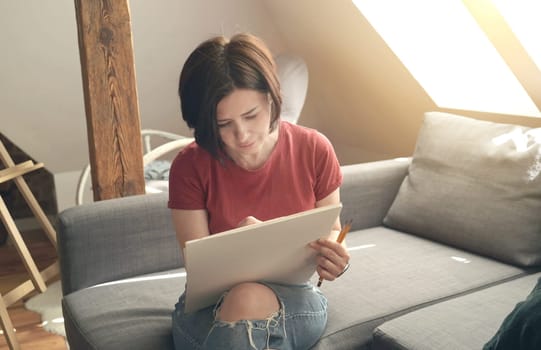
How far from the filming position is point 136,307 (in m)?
1.67

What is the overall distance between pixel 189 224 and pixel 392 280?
0.68 m

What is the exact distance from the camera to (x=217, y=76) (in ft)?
4.38

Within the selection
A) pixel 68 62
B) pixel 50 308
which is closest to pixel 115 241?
pixel 50 308

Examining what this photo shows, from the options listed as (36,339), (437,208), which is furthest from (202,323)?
(36,339)

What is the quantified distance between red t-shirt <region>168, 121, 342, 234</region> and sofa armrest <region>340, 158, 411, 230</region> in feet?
2.45

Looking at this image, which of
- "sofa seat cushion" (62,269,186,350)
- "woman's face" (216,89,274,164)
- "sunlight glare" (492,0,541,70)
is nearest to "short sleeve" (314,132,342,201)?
"woman's face" (216,89,274,164)

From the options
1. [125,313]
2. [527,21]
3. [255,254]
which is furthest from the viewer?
[527,21]

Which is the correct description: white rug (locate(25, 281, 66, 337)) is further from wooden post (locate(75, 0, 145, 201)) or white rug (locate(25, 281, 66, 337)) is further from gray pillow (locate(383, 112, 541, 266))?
gray pillow (locate(383, 112, 541, 266))

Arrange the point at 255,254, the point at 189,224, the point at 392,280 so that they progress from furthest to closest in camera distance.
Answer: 1. the point at 392,280
2. the point at 189,224
3. the point at 255,254

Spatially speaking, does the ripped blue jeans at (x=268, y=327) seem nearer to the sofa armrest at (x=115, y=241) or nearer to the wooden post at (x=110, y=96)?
the sofa armrest at (x=115, y=241)

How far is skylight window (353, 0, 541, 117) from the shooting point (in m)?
2.58

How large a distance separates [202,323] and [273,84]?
0.57m

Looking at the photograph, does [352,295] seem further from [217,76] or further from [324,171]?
[217,76]

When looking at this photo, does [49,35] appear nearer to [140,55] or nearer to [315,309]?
[140,55]
